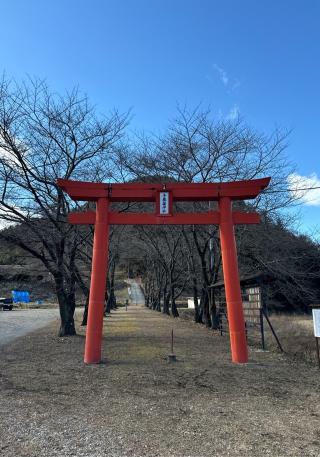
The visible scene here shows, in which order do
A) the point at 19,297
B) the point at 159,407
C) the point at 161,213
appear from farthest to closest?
the point at 19,297 < the point at 161,213 < the point at 159,407

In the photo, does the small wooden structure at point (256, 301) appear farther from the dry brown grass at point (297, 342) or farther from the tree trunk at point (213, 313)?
the tree trunk at point (213, 313)

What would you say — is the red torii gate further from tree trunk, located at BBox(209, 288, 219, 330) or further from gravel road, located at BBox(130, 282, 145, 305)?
gravel road, located at BBox(130, 282, 145, 305)

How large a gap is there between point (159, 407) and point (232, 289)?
4.50 meters

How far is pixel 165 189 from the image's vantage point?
10148 millimetres

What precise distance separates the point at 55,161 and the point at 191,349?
7412mm

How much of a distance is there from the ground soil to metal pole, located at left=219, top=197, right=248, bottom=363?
455 millimetres

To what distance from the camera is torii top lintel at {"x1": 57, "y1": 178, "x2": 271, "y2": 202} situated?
33.4ft

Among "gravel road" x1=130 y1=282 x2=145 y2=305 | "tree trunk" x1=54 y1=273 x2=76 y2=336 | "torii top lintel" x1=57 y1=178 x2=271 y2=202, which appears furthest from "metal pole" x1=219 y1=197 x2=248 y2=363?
"gravel road" x1=130 y1=282 x2=145 y2=305

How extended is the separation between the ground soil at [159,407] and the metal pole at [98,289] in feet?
1.42

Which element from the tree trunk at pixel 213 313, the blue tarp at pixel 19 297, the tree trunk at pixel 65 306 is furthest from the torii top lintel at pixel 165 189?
the blue tarp at pixel 19 297

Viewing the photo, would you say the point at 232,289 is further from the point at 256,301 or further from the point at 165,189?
the point at 165,189

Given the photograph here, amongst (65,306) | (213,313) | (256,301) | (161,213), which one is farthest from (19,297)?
(161,213)

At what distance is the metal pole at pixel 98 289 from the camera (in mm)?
9500

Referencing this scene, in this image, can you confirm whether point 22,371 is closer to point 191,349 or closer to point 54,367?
point 54,367
